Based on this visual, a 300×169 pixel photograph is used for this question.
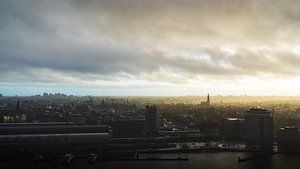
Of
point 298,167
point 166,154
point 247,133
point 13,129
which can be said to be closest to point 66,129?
point 13,129

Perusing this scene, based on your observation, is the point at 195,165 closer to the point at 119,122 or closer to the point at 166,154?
the point at 166,154

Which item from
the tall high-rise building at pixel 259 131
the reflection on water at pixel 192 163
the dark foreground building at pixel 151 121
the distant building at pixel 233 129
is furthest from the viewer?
the dark foreground building at pixel 151 121

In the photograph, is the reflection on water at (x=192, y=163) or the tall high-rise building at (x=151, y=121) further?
the tall high-rise building at (x=151, y=121)

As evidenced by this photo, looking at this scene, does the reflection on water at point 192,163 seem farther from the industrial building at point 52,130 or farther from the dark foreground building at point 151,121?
the dark foreground building at point 151,121

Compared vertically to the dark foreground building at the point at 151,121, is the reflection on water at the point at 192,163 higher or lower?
lower

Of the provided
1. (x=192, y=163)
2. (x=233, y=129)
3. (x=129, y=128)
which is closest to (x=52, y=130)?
(x=129, y=128)

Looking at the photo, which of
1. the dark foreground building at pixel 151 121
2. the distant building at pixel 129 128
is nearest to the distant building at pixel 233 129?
the dark foreground building at pixel 151 121
